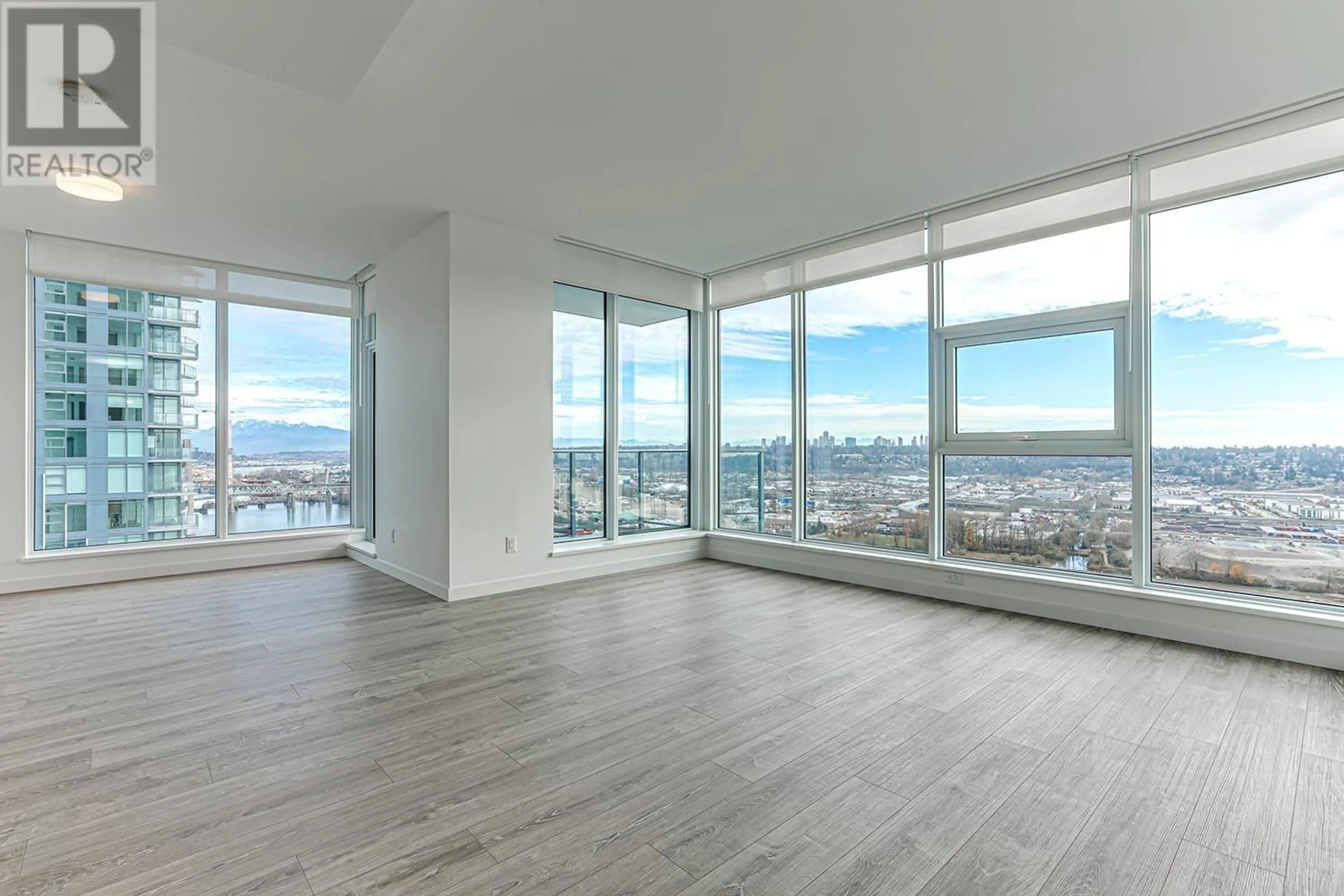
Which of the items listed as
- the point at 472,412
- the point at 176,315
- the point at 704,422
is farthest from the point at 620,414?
the point at 176,315

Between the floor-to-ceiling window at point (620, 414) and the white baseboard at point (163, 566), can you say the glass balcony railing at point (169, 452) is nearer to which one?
the white baseboard at point (163, 566)

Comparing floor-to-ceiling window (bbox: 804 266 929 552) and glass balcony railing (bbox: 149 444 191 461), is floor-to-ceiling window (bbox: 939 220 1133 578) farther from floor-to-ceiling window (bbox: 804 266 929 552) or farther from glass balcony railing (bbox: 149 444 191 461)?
glass balcony railing (bbox: 149 444 191 461)

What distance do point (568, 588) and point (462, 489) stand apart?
3.80ft

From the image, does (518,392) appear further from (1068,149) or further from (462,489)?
(1068,149)

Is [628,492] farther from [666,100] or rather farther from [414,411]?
[666,100]

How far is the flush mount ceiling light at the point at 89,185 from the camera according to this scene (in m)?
3.40

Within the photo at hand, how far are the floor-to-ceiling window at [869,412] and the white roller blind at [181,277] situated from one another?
16.2 ft

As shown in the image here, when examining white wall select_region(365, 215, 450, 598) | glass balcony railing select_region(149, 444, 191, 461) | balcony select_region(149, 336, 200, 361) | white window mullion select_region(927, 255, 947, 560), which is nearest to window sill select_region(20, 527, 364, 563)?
glass balcony railing select_region(149, 444, 191, 461)

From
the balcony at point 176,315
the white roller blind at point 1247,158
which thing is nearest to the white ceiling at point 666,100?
the white roller blind at point 1247,158

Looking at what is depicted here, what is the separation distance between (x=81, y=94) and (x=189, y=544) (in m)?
4.04

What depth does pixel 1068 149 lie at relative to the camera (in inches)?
140

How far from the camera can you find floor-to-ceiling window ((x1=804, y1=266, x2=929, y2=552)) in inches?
190

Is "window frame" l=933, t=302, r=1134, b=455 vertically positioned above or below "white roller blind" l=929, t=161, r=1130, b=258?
below

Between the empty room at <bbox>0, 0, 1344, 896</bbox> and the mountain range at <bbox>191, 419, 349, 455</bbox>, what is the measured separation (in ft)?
0.13
